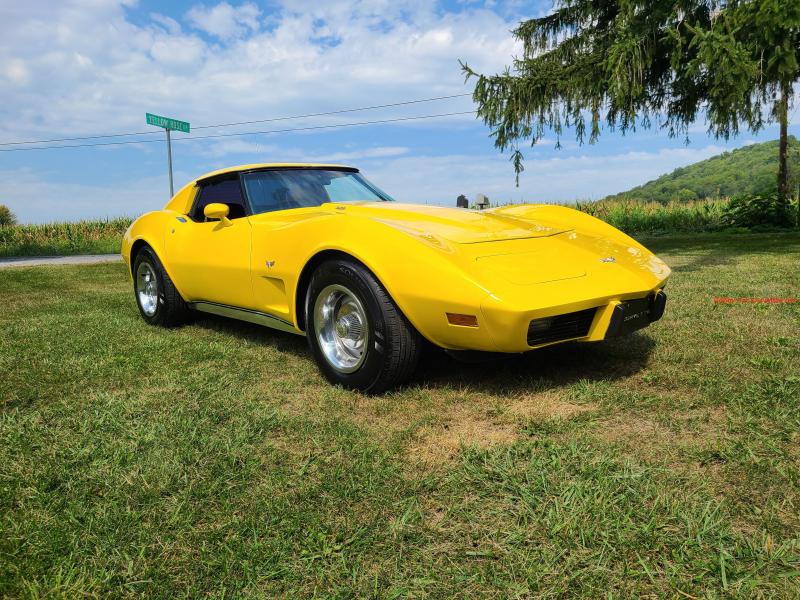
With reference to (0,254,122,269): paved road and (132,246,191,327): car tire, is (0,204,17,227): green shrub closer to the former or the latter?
(0,254,122,269): paved road

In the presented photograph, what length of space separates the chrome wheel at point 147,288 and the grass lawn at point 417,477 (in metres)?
1.38

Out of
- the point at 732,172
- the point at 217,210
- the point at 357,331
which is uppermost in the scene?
the point at 732,172

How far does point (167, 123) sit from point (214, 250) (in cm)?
2306

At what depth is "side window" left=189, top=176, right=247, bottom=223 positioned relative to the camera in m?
4.34

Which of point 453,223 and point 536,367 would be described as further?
point 536,367

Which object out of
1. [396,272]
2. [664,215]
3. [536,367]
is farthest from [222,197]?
[664,215]

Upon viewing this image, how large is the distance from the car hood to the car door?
78 centimetres

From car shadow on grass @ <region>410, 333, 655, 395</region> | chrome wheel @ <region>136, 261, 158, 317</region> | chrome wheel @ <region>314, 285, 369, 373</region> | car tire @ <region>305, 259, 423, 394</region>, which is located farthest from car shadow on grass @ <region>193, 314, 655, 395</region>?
chrome wheel @ <region>136, 261, 158, 317</region>

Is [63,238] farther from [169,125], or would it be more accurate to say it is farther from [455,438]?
[455,438]

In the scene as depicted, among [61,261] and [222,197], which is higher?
[222,197]

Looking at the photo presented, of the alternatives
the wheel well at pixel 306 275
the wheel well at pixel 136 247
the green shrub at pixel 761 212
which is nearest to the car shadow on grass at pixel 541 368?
the wheel well at pixel 306 275

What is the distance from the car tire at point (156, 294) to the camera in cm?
498

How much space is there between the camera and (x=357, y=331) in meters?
3.27

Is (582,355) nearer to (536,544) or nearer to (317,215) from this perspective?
(317,215)
